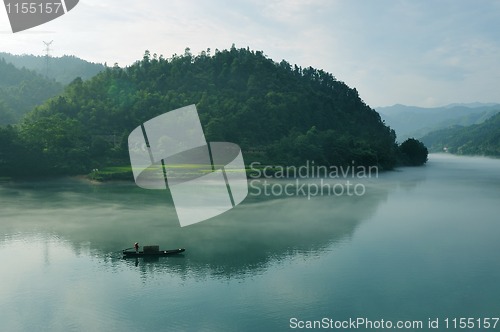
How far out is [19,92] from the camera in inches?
5669

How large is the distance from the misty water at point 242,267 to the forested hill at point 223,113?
35.0m

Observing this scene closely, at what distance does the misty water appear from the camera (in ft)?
59.1

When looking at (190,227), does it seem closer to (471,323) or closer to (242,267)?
(242,267)

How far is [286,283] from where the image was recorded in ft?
70.3

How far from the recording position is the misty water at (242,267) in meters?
18.0

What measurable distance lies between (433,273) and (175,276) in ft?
47.2

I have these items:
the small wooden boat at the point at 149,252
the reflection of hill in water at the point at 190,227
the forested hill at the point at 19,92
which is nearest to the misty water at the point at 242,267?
the reflection of hill in water at the point at 190,227

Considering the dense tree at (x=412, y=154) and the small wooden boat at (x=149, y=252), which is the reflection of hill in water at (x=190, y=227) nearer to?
the small wooden boat at (x=149, y=252)

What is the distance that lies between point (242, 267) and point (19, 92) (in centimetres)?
14709

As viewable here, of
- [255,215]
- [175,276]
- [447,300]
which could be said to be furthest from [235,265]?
[255,215]

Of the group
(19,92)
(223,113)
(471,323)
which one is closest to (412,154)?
(223,113)

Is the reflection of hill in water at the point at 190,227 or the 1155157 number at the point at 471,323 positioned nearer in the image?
the 1155157 number at the point at 471,323

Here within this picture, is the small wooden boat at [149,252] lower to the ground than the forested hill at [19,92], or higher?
lower

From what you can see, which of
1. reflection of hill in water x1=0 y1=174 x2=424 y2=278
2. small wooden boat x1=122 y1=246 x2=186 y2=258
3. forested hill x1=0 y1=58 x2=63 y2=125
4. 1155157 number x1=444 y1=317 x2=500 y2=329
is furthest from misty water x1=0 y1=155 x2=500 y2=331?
forested hill x1=0 y1=58 x2=63 y2=125
